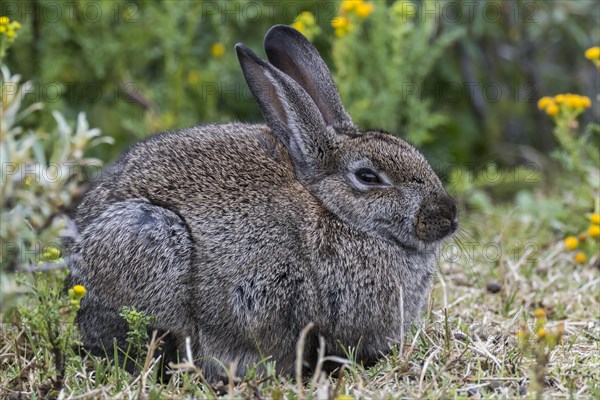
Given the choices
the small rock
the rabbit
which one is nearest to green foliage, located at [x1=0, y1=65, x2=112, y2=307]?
the rabbit

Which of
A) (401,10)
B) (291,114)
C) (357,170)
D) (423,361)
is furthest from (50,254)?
(401,10)

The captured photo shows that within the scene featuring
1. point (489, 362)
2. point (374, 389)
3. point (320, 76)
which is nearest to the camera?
point (374, 389)

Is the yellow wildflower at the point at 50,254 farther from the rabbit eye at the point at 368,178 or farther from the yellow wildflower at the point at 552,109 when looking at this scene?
the yellow wildflower at the point at 552,109

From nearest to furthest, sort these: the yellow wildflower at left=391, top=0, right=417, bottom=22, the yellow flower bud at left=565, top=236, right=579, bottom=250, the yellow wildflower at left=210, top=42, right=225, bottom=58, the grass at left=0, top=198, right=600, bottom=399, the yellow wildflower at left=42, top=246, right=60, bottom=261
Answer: the yellow wildflower at left=42, top=246, right=60, bottom=261 < the grass at left=0, top=198, right=600, bottom=399 < the yellow flower bud at left=565, top=236, right=579, bottom=250 < the yellow wildflower at left=391, top=0, right=417, bottom=22 < the yellow wildflower at left=210, top=42, right=225, bottom=58

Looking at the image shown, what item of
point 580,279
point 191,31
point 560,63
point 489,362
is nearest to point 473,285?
point 580,279

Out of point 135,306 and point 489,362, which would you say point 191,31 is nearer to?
point 135,306

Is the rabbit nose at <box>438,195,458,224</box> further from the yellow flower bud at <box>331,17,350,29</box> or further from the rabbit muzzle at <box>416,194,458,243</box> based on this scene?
the yellow flower bud at <box>331,17,350,29</box>

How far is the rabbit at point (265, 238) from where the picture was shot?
4.84 meters

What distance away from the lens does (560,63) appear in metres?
11.4

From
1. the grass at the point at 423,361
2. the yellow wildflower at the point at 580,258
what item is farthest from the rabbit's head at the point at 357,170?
the yellow wildflower at the point at 580,258

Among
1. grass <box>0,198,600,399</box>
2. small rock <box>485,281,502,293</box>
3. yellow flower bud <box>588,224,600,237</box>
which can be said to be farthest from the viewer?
yellow flower bud <box>588,224,600,237</box>

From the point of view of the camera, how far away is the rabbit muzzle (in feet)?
16.9

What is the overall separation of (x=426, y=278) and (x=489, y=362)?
734 millimetres

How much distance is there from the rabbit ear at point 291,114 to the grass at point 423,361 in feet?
4.01
